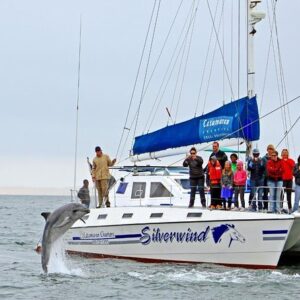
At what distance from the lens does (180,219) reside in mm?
23500

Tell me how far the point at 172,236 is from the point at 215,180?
1.79 metres

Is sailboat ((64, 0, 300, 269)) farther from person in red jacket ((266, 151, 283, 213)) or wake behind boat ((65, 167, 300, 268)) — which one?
person in red jacket ((266, 151, 283, 213))

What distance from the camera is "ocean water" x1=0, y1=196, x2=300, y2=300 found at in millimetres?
19719

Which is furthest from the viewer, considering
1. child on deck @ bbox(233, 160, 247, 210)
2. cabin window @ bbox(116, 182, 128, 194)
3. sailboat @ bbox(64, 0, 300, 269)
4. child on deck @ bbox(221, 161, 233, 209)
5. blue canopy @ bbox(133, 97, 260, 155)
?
cabin window @ bbox(116, 182, 128, 194)

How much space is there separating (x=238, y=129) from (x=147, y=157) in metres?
3.38

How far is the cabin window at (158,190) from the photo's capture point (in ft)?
85.3

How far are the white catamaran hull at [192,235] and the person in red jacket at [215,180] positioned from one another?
69 cm

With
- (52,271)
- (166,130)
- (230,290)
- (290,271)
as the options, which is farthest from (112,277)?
(166,130)

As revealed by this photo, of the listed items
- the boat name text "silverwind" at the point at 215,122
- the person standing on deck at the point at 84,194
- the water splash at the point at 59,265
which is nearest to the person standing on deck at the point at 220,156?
the boat name text "silverwind" at the point at 215,122

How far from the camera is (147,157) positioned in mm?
27938

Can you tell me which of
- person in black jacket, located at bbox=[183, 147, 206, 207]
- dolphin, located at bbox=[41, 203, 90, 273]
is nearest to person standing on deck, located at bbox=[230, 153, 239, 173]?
person in black jacket, located at bbox=[183, 147, 206, 207]

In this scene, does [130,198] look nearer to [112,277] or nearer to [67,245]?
[67,245]

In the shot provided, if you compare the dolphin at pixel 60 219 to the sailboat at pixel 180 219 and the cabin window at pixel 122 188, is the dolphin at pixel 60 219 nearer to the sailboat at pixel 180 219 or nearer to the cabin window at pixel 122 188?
the sailboat at pixel 180 219

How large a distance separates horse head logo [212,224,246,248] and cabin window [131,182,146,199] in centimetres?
365
